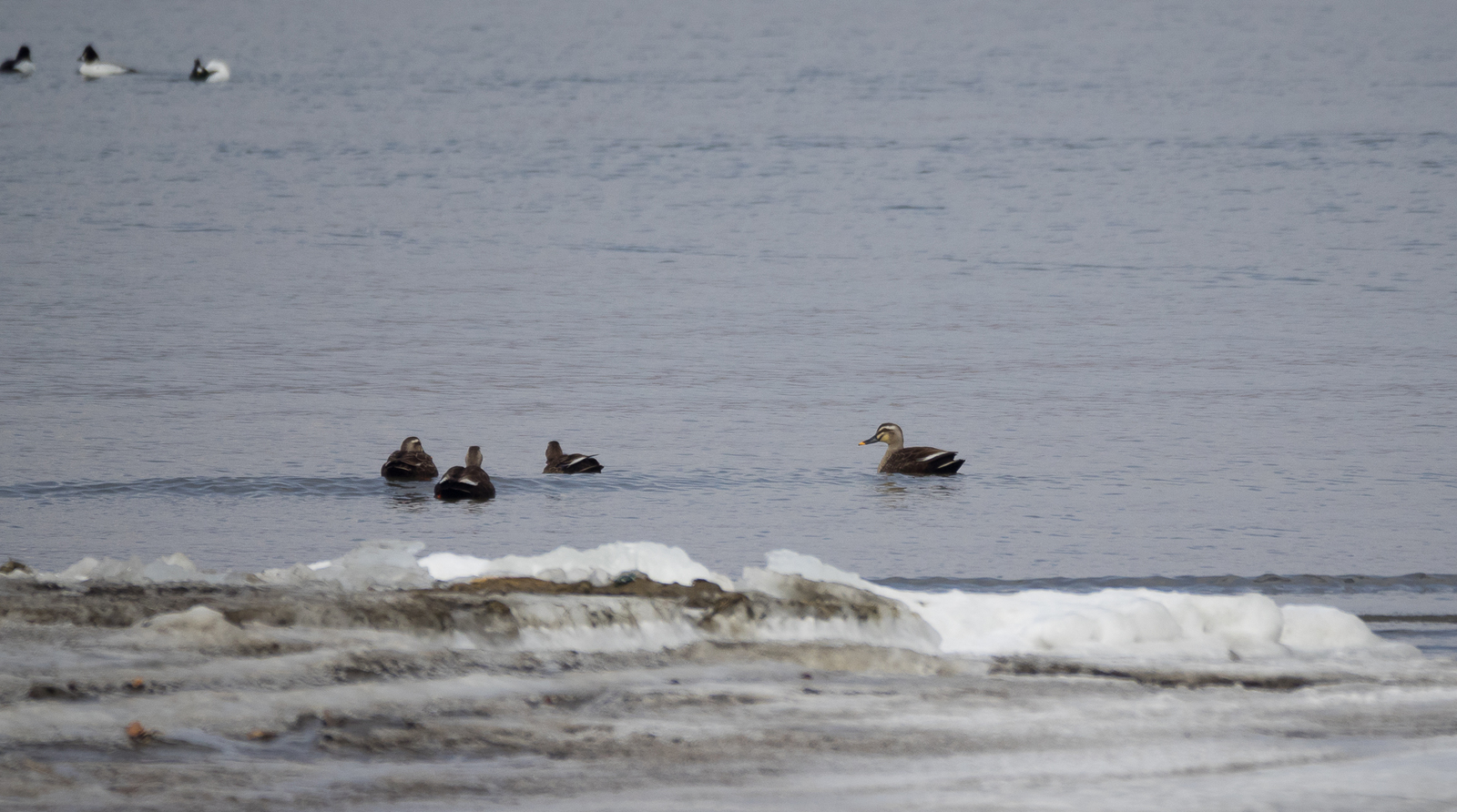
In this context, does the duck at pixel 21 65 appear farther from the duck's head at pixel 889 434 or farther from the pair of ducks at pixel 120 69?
the duck's head at pixel 889 434

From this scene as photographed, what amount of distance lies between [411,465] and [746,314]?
934cm

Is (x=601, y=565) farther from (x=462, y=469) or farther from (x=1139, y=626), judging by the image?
(x=462, y=469)

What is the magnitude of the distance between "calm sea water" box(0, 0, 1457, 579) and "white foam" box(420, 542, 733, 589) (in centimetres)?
228

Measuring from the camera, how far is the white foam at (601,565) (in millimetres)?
9078

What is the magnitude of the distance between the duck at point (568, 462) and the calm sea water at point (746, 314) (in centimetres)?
32

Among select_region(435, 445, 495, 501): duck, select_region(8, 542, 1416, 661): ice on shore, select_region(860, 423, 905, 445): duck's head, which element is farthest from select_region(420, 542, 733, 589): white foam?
select_region(860, 423, 905, 445): duck's head

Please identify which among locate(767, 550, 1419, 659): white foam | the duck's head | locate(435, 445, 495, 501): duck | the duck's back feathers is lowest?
locate(767, 550, 1419, 659): white foam

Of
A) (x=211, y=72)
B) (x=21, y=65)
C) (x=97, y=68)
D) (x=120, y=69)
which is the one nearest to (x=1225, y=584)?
(x=211, y=72)

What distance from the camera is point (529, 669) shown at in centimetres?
717

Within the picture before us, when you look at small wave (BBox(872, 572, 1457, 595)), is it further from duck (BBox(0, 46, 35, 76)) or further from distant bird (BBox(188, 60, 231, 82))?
duck (BBox(0, 46, 35, 76))

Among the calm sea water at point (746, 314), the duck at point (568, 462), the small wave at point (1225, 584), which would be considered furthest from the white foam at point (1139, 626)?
the duck at point (568, 462)

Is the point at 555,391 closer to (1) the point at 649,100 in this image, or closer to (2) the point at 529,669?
(2) the point at 529,669

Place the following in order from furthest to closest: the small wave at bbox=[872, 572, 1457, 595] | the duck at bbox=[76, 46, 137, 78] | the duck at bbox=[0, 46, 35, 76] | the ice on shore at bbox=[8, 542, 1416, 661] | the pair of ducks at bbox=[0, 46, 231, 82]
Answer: the duck at bbox=[0, 46, 35, 76] → the duck at bbox=[76, 46, 137, 78] → the pair of ducks at bbox=[0, 46, 231, 82] → the small wave at bbox=[872, 572, 1457, 595] → the ice on shore at bbox=[8, 542, 1416, 661]

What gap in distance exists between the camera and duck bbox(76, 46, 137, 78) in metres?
51.1
